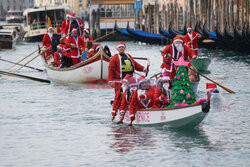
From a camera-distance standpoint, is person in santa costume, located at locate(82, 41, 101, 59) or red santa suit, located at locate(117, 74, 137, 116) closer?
red santa suit, located at locate(117, 74, 137, 116)

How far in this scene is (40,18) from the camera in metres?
47.9

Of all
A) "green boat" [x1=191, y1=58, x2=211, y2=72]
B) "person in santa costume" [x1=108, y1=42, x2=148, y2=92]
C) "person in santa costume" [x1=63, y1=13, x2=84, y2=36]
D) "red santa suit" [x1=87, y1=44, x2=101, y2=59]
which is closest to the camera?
"person in santa costume" [x1=108, y1=42, x2=148, y2=92]

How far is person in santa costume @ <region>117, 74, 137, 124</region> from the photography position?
998 centimetres

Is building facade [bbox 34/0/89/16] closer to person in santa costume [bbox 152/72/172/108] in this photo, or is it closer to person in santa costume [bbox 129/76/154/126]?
person in santa costume [bbox 129/76/154/126]

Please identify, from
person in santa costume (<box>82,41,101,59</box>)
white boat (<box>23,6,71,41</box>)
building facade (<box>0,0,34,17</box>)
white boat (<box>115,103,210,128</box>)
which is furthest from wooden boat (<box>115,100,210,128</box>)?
building facade (<box>0,0,34,17</box>)

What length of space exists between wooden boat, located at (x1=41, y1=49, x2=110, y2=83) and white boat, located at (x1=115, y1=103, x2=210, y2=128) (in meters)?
6.25

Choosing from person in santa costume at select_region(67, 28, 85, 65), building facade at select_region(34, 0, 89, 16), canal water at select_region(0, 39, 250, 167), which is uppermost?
person in santa costume at select_region(67, 28, 85, 65)

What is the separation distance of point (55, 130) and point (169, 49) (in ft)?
8.30

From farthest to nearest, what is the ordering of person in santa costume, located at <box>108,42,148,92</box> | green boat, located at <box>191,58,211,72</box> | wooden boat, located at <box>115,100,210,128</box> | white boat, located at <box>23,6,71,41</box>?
white boat, located at <box>23,6,71,41</box>, green boat, located at <box>191,58,211,72</box>, person in santa costume, located at <box>108,42,148,92</box>, wooden boat, located at <box>115,100,210,128</box>

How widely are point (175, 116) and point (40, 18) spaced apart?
39.4 meters

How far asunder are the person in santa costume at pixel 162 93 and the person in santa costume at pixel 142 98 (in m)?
0.10

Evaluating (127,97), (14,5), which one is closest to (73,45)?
(127,97)

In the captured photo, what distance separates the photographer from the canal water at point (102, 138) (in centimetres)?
841

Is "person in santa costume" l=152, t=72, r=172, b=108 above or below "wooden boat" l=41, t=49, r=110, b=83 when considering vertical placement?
above
